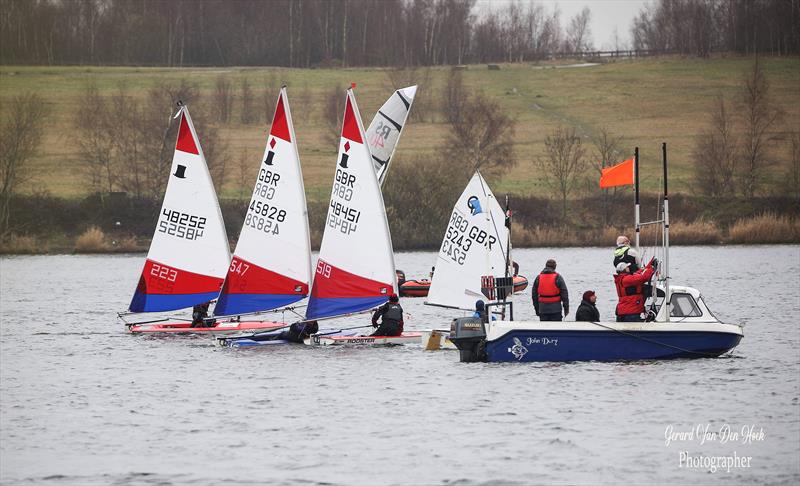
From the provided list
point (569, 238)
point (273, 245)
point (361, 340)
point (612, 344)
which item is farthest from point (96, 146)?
point (612, 344)

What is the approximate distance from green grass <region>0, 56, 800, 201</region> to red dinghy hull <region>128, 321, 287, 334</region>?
45633mm

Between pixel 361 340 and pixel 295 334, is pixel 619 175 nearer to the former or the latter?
pixel 361 340

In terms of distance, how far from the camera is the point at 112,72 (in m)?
135

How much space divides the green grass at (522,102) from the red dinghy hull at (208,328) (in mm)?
45633

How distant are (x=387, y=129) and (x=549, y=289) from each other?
11057 millimetres

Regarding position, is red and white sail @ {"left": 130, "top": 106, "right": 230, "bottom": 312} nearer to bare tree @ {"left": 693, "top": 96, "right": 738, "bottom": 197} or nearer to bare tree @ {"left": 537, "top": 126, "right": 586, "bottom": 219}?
bare tree @ {"left": 537, "top": 126, "right": 586, "bottom": 219}

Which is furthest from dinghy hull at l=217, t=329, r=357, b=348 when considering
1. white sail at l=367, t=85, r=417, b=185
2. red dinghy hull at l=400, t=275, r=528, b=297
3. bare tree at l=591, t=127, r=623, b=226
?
bare tree at l=591, t=127, r=623, b=226

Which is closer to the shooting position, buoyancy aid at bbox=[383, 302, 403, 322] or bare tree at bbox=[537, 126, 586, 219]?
buoyancy aid at bbox=[383, 302, 403, 322]

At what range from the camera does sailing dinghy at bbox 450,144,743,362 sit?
88.9 ft

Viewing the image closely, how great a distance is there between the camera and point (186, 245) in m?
37.1

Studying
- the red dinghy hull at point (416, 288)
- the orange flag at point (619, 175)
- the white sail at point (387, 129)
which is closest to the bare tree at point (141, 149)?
the red dinghy hull at point (416, 288)

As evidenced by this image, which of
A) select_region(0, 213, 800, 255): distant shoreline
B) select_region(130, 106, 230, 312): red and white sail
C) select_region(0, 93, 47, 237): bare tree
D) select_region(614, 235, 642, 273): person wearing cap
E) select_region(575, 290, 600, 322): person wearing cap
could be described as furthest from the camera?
select_region(0, 93, 47, 237): bare tree

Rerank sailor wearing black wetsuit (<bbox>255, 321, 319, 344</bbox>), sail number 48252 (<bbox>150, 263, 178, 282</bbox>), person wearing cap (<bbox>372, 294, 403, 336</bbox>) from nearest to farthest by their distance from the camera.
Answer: person wearing cap (<bbox>372, 294, 403, 336</bbox>)
sailor wearing black wetsuit (<bbox>255, 321, 319, 344</bbox>)
sail number 48252 (<bbox>150, 263, 178, 282</bbox>)

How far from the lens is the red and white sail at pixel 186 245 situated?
36.8 m
